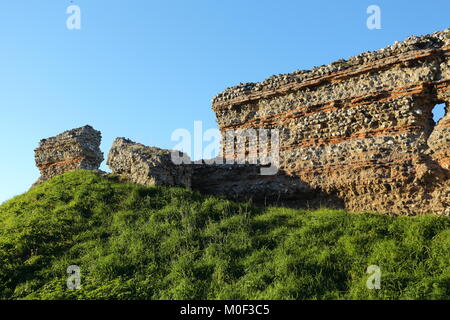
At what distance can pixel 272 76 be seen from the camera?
1390 centimetres

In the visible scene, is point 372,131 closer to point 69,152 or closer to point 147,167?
point 147,167

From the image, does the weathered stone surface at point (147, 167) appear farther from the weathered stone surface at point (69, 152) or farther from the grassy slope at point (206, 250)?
the weathered stone surface at point (69, 152)

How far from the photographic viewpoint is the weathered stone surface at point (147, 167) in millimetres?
11883

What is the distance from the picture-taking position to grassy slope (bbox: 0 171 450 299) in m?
7.36

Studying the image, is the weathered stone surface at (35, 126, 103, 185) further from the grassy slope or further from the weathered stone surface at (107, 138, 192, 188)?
the grassy slope

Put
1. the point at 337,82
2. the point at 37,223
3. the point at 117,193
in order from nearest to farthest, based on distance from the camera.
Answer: the point at 37,223, the point at 117,193, the point at 337,82

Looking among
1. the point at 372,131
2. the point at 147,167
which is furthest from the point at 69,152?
the point at 372,131

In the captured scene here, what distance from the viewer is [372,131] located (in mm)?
11656

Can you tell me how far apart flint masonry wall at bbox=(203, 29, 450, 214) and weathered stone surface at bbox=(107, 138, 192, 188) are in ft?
4.37

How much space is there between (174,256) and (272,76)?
283 inches

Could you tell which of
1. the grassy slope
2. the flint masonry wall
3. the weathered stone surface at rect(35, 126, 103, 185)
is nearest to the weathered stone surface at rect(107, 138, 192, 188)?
the grassy slope
